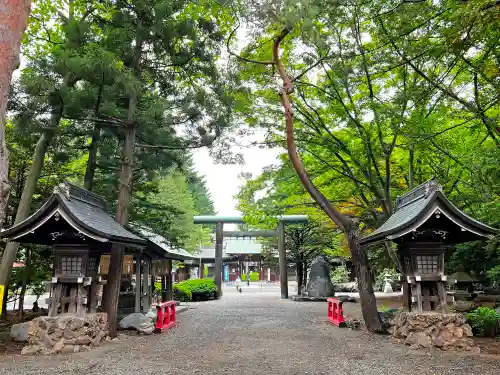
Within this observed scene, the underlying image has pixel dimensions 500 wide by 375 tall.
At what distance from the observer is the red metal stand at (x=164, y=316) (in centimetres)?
1023

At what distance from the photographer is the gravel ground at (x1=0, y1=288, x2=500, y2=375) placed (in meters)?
6.12

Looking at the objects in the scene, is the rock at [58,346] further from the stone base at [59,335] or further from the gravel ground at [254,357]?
the gravel ground at [254,357]

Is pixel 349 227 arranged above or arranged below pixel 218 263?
above

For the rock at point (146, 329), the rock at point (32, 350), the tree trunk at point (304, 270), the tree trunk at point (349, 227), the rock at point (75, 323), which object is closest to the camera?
the rock at point (32, 350)

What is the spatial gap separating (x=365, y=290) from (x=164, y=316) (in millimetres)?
5877

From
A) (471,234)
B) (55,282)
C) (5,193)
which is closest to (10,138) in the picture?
(55,282)

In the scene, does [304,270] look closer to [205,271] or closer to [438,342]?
[438,342]

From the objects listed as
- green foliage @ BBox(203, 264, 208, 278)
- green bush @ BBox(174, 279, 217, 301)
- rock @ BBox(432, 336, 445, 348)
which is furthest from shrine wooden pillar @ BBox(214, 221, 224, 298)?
green foliage @ BBox(203, 264, 208, 278)

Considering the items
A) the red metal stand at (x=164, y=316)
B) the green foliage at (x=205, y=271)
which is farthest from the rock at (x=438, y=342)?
the green foliage at (x=205, y=271)

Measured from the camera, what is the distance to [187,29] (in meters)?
10.3

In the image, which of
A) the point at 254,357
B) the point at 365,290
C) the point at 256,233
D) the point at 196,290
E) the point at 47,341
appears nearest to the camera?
the point at 254,357

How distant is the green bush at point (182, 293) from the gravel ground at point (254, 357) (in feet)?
33.9

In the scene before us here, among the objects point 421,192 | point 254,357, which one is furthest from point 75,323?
point 421,192

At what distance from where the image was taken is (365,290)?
31.9 feet
